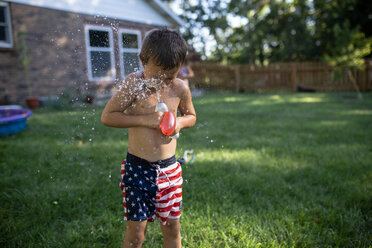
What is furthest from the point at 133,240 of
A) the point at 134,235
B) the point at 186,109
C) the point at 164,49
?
the point at 164,49

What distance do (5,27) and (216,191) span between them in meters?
8.62

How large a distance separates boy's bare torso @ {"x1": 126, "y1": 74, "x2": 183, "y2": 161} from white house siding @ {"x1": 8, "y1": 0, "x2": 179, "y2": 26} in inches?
293

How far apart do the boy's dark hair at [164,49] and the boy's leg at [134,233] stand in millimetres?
810

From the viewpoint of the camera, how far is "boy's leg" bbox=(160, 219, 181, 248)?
1624mm

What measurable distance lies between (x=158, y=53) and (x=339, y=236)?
1719 millimetres

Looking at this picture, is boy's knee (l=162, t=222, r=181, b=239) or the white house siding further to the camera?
the white house siding

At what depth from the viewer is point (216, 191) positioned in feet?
8.71

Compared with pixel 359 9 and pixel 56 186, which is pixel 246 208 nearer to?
pixel 56 186

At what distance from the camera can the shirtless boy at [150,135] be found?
1449 mm

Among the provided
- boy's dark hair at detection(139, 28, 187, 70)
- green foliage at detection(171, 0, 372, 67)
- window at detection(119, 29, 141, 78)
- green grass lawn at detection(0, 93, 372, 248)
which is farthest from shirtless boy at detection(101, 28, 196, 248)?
green foliage at detection(171, 0, 372, 67)

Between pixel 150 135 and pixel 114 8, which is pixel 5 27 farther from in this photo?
pixel 150 135

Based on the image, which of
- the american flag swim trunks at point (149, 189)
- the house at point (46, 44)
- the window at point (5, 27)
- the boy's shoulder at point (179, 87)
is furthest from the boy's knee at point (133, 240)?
the window at point (5, 27)

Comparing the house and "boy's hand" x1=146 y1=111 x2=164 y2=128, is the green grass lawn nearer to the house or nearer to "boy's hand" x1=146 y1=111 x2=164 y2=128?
"boy's hand" x1=146 y1=111 x2=164 y2=128

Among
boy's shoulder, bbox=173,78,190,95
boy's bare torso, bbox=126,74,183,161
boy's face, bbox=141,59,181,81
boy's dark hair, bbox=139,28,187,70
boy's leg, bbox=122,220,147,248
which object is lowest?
boy's leg, bbox=122,220,147,248
